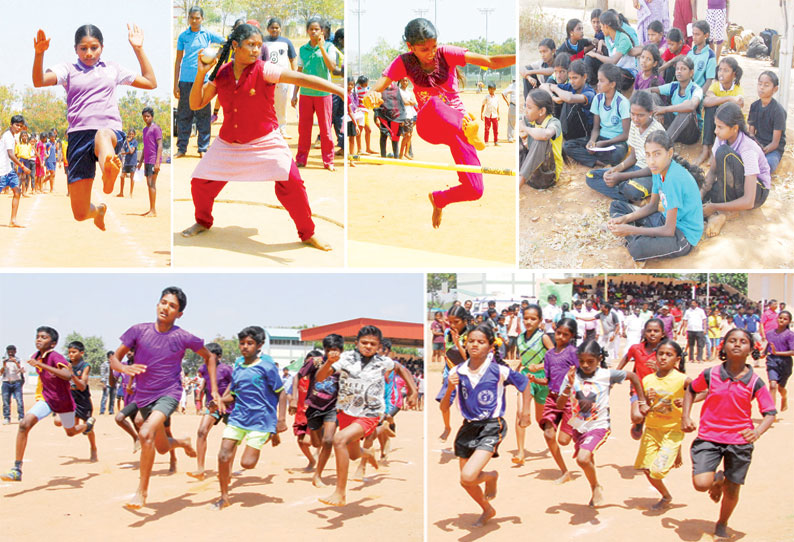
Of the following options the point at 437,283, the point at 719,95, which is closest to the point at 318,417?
the point at 437,283

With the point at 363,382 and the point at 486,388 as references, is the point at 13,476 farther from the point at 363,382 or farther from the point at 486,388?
the point at 486,388

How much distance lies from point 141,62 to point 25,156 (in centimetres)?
302

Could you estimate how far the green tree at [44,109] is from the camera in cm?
933

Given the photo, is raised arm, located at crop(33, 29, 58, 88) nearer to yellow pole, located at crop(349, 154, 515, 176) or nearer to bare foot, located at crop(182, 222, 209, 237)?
bare foot, located at crop(182, 222, 209, 237)

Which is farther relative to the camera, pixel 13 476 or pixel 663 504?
pixel 13 476

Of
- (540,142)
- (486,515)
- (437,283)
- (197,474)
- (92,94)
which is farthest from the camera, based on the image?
(437,283)

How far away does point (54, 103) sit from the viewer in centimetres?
953

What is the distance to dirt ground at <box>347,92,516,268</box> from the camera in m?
9.37

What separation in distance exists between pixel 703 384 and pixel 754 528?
1293 mm

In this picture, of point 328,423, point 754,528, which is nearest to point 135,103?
point 328,423

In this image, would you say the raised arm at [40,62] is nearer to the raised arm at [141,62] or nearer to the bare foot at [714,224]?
the raised arm at [141,62]

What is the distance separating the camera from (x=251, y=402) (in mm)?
7676

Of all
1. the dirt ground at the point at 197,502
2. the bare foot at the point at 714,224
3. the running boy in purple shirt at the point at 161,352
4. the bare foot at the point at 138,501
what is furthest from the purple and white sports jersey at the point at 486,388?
the bare foot at the point at 714,224

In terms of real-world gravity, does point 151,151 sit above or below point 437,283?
above
